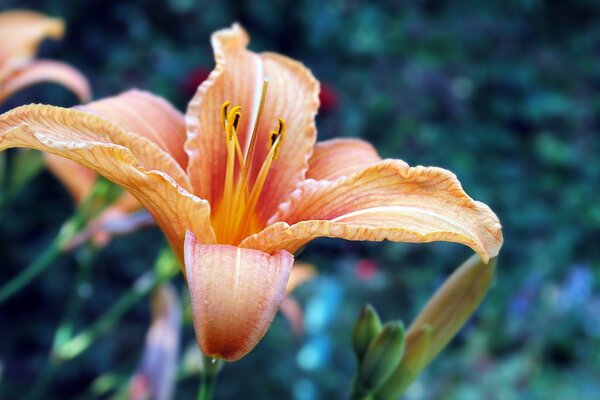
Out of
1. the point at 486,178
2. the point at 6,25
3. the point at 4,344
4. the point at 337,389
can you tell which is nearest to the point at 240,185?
the point at 6,25

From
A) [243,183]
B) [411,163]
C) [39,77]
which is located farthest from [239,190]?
[411,163]

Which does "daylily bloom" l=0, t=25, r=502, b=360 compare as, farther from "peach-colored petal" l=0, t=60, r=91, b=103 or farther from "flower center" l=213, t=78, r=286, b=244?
"peach-colored petal" l=0, t=60, r=91, b=103

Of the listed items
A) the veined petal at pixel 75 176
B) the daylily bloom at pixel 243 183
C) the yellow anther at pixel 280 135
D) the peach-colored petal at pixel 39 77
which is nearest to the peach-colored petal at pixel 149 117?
the daylily bloom at pixel 243 183

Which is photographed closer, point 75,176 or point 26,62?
point 26,62

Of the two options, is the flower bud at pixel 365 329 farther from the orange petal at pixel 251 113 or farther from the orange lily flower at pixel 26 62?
the orange lily flower at pixel 26 62

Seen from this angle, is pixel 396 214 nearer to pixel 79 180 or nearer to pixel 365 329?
pixel 365 329
